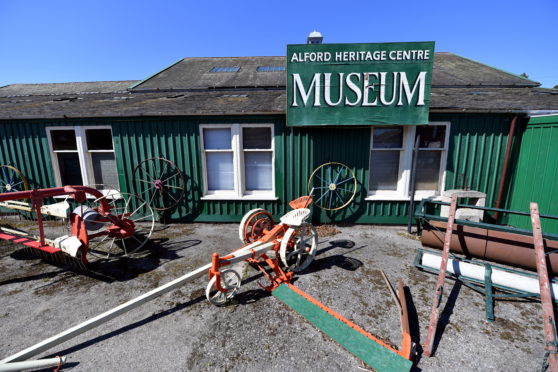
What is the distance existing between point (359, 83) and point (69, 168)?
8598mm

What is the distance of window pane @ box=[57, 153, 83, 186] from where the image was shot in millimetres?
7195

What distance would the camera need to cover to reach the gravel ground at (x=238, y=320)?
2.60 meters

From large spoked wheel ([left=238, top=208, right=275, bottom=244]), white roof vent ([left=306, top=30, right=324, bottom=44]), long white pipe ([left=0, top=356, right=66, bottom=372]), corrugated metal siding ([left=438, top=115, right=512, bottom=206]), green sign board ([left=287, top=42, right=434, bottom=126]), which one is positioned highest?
white roof vent ([left=306, top=30, right=324, bottom=44])

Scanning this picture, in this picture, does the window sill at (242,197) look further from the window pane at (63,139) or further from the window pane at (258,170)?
the window pane at (63,139)

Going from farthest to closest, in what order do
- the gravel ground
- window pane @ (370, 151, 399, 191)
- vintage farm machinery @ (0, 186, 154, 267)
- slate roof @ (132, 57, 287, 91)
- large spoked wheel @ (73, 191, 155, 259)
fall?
1. slate roof @ (132, 57, 287, 91)
2. window pane @ (370, 151, 399, 191)
3. large spoked wheel @ (73, 191, 155, 259)
4. vintage farm machinery @ (0, 186, 154, 267)
5. the gravel ground

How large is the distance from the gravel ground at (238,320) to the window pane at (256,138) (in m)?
3.22

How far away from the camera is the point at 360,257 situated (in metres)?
4.90

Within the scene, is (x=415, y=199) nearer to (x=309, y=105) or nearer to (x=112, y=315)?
(x=309, y=105)

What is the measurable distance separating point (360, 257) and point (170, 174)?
5329 mm

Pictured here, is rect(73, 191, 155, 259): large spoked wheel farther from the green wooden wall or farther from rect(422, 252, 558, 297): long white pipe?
rect(422, 252, 558, 297): long white pipe

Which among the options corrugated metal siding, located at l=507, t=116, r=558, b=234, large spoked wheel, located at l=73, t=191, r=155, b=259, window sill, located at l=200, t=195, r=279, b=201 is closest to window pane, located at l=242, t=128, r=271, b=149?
window sill, located at l=200, t=195, r=279, b=201

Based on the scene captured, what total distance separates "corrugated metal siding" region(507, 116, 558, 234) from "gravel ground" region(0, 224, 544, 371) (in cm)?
320

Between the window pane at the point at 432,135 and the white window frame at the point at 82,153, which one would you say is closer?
the window pane at the point at 432,135

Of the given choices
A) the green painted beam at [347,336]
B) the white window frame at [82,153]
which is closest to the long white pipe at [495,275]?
the green painted beam at [347,336]
